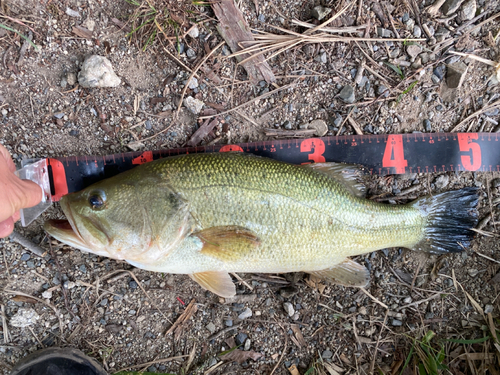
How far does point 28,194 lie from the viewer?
2387 millimetres

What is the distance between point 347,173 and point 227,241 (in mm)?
1324

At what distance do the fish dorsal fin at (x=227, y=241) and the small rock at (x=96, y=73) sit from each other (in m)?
1.78

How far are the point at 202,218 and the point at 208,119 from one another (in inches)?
45.1

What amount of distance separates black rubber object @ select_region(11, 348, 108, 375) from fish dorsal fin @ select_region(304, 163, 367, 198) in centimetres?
286

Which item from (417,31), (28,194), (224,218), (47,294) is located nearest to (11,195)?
(28,194)

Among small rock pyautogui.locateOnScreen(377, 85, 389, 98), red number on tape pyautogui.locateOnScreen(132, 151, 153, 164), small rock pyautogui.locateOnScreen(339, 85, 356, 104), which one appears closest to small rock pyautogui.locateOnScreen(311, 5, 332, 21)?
small rock pyautogui.locateOnScreen(339, 85, 356, 104)

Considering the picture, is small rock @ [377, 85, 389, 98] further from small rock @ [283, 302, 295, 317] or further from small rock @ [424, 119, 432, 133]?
small rock @ [283, 302, 295, 317]

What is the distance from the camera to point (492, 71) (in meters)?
3.23

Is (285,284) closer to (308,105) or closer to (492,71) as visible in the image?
(308,105)

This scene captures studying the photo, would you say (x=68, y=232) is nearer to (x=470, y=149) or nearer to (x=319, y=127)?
(x=319, y=127)

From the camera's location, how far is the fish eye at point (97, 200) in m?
2.46

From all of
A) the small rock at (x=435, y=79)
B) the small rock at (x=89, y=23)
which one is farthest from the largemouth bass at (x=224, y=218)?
the small rock at (x=89, y=23)

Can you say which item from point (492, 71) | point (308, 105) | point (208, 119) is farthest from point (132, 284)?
point (492, 71)

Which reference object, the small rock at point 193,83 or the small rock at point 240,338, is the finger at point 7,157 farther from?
the small rock at point 240,338
